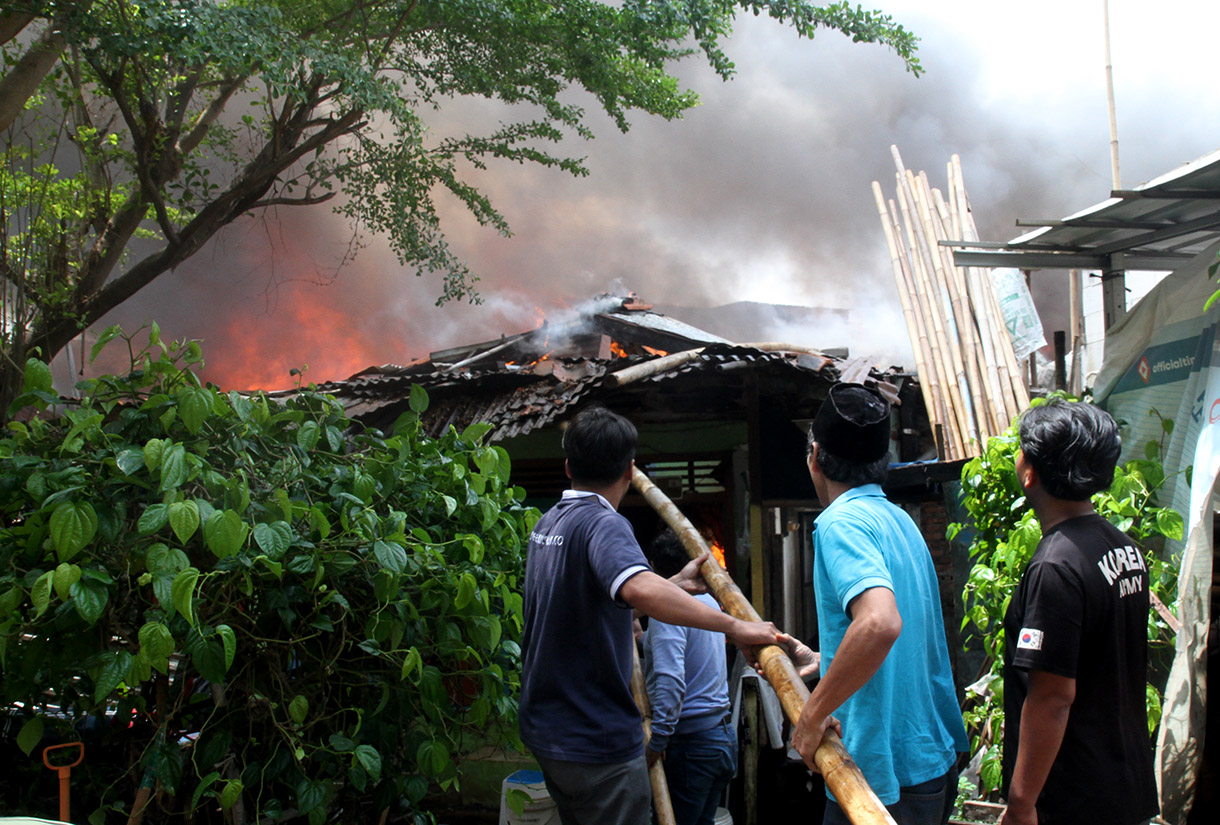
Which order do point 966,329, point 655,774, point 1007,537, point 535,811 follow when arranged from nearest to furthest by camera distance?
point 655,774
point 535,811
point 1007,537
point 966,329

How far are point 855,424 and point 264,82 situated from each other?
26.5 ft

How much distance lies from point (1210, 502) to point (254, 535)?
3774mm

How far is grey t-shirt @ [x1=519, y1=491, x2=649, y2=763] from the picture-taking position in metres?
2.65

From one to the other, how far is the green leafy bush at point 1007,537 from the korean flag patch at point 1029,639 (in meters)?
1.65

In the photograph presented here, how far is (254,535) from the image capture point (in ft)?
8.84

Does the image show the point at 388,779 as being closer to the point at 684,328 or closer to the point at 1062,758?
the point at 1062,758

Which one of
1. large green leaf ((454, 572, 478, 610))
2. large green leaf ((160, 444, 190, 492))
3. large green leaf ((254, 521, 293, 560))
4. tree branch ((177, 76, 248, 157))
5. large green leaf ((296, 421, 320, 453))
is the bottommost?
large green leaf ((454, 572, 478, 610))

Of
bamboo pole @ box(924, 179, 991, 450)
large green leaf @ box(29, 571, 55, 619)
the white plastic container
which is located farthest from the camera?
bamboo pole @ box(924, 179, 991, 450)

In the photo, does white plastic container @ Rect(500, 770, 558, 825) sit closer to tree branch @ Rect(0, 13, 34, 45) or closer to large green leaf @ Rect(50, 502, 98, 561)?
large green leaf @ Rect(50, 502, 98, 561)

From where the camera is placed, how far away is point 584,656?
2.70 meters

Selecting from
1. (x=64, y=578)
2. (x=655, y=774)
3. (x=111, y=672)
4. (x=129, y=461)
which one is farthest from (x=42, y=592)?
(x=655, y=774)

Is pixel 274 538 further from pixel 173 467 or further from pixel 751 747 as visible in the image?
pixel 751 747

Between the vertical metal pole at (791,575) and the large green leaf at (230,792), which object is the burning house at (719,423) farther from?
the large green leaf at (230,792)

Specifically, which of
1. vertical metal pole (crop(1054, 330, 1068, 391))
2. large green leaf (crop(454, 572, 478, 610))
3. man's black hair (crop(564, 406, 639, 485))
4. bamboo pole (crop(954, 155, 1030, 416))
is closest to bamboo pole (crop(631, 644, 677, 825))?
large green leaf (crop(454, 572, 478, 610))
